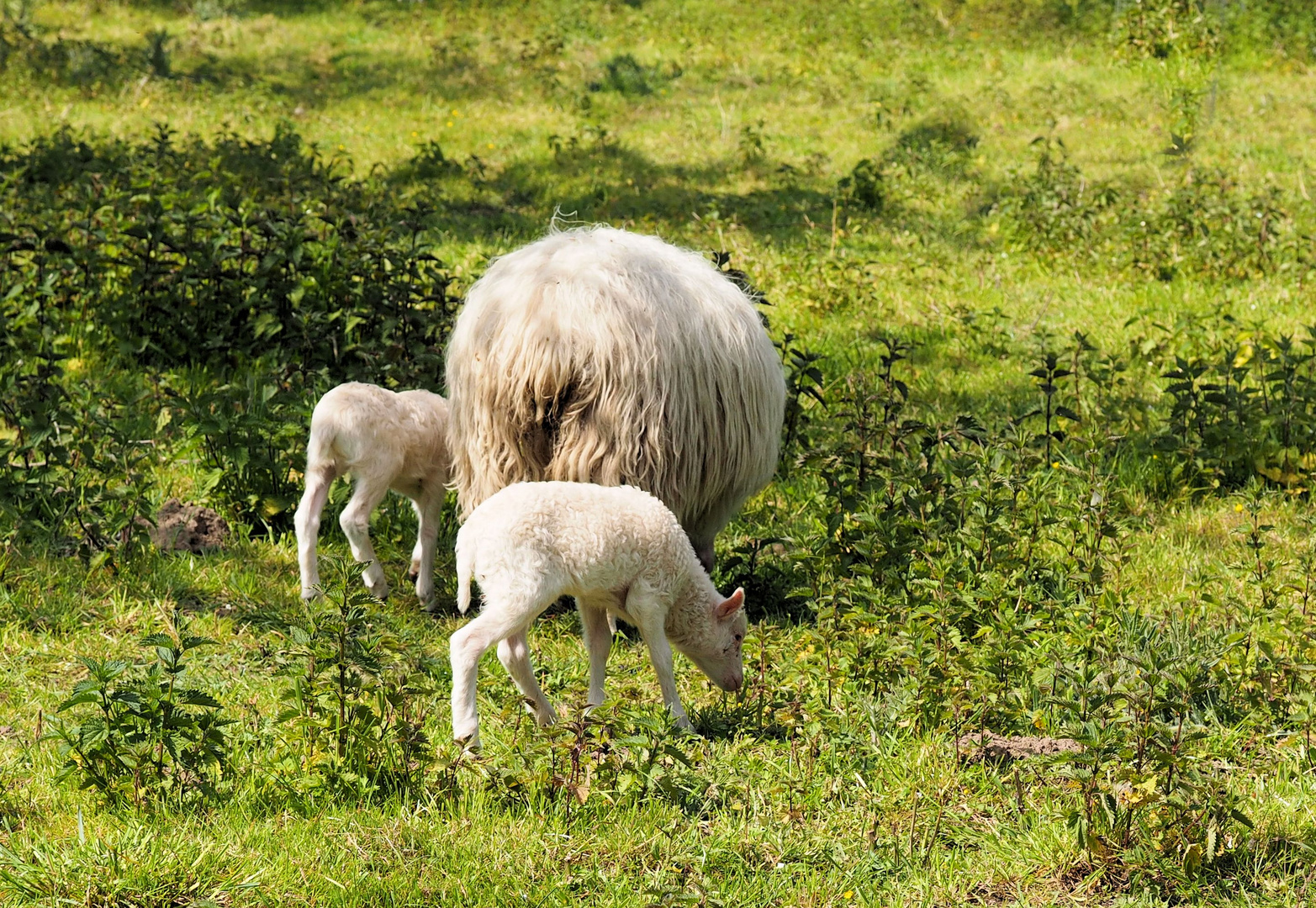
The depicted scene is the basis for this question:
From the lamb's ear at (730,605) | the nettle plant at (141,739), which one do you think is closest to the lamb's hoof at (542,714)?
the lamb's ear at (730,605)

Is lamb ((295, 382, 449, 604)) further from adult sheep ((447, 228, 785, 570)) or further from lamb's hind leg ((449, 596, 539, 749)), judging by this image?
lamb's hind leg ((449, 596, 539, 749))

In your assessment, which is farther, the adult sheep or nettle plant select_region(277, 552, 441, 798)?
the adult sheep

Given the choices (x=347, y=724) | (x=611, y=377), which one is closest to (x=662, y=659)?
(x=347, y=724)

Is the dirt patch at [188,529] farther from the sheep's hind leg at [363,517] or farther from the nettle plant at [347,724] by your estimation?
the nettle plant at [347,724]

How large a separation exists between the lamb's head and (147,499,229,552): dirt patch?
2.28 meters

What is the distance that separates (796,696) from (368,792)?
1.38 m

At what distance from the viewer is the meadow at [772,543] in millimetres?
3342

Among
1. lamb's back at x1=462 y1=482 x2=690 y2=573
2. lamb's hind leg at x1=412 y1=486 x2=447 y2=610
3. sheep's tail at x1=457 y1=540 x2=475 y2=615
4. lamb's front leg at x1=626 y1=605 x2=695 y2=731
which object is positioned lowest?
lamb's hind leg at x1=412 y1=486 x2=447 y2=610

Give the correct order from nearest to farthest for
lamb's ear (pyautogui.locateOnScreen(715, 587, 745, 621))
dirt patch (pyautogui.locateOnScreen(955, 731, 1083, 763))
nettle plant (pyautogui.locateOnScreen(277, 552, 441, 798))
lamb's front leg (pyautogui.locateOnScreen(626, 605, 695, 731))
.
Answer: nettle plant (pyautogui.locateOnScreen(277, 552, 441, 798)), dirt patch (pyautogui.locateOnScreen(955, 731, 1083, 763)), lamb's front leg (pyautogui.locateOnScreen(626, 605, 695, 731)), lamb's ear (pyautogui.locateOnScreen(715, 587, 745, 621))

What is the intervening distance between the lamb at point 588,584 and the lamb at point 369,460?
112 cm

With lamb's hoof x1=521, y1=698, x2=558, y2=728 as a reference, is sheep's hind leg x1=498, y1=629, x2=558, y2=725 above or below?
above

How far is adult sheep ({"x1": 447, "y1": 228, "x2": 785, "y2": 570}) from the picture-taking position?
185 inches

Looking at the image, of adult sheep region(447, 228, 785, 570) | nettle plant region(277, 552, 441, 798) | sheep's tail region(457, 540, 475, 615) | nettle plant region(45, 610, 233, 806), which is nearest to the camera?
nettle plant region(45, 610, 233, 806)

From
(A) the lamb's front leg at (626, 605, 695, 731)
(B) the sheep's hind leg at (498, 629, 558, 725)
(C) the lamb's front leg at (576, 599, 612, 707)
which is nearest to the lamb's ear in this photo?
(A) the lamb's front leg at (626, 605, 695, 731)
